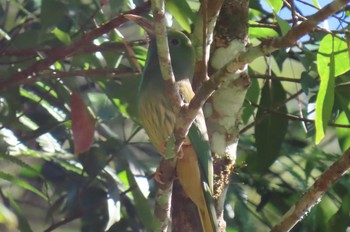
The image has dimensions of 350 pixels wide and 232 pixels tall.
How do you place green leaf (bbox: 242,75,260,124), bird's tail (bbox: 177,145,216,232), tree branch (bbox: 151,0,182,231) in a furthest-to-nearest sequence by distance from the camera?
green leaf (bbox: 242,75,260,124) → bird's tail (bbox: 177,145,216,232) → tree branch (bbox: 151,0,182,231)

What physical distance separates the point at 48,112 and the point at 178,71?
0.82 metres

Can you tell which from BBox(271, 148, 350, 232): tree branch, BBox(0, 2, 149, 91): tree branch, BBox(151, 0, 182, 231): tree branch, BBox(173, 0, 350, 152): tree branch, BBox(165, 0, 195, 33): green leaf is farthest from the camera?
BBox(0, 2, 149, 91): tree branch

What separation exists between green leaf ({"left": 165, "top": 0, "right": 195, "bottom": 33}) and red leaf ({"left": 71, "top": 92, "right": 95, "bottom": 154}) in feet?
1.69

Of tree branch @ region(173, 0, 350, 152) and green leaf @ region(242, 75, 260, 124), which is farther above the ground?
tree branch @ region(173, 0, 350, 152)

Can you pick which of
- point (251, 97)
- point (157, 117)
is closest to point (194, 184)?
point (157, 117)

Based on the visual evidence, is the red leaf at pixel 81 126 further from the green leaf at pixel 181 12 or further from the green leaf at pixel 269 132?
the green leaf at pixel 269 132

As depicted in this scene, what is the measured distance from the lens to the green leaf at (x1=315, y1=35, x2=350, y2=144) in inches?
84.9

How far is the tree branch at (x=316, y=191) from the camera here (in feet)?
6.76

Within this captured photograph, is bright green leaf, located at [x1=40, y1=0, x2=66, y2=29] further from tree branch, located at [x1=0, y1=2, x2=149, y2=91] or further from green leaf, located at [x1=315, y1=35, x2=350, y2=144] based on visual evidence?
green leaf, located at [x1=315, y1=35, x2=350, y2=144]

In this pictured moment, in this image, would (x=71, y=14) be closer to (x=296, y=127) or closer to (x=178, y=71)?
(x=178, y=71)

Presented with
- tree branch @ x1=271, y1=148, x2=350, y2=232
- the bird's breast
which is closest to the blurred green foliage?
the bird's breast

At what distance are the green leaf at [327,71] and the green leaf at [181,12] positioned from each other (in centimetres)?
40

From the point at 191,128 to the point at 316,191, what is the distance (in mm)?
408

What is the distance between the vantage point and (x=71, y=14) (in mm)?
2816
